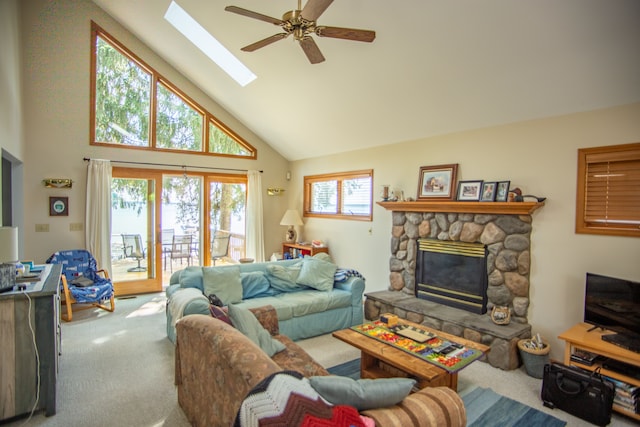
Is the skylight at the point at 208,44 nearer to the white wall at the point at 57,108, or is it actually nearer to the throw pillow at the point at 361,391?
the white wall at the point at 57,108

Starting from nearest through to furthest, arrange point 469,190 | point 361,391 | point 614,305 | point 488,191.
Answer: point 361,391
point 614,305
point 488,191
point 469,190

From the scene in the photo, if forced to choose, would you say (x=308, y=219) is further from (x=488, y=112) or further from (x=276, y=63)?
(x=488, y=112)

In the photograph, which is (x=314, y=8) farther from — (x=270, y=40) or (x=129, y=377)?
(x=129, y=377)

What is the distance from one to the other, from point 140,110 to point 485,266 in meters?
5.82

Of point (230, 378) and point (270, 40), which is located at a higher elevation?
point (270, 40)

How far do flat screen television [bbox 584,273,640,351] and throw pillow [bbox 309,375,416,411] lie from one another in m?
2.33

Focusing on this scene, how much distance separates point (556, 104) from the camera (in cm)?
335

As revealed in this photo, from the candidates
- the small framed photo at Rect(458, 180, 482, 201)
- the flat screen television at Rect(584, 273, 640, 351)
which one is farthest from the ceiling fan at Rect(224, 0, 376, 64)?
the flat screen television at Rect(584, 273, 640, 351)

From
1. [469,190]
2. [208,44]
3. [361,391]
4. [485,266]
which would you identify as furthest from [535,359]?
[208,44]

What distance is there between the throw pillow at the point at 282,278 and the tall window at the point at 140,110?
3.17m

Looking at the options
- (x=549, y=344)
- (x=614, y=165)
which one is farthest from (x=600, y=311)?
(x=614, y=165)

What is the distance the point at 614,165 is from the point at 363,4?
272 centimetres

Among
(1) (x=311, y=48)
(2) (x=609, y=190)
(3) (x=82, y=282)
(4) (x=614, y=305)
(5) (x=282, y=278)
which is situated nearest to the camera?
(4) (x=614, y=305)

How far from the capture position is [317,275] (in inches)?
176
